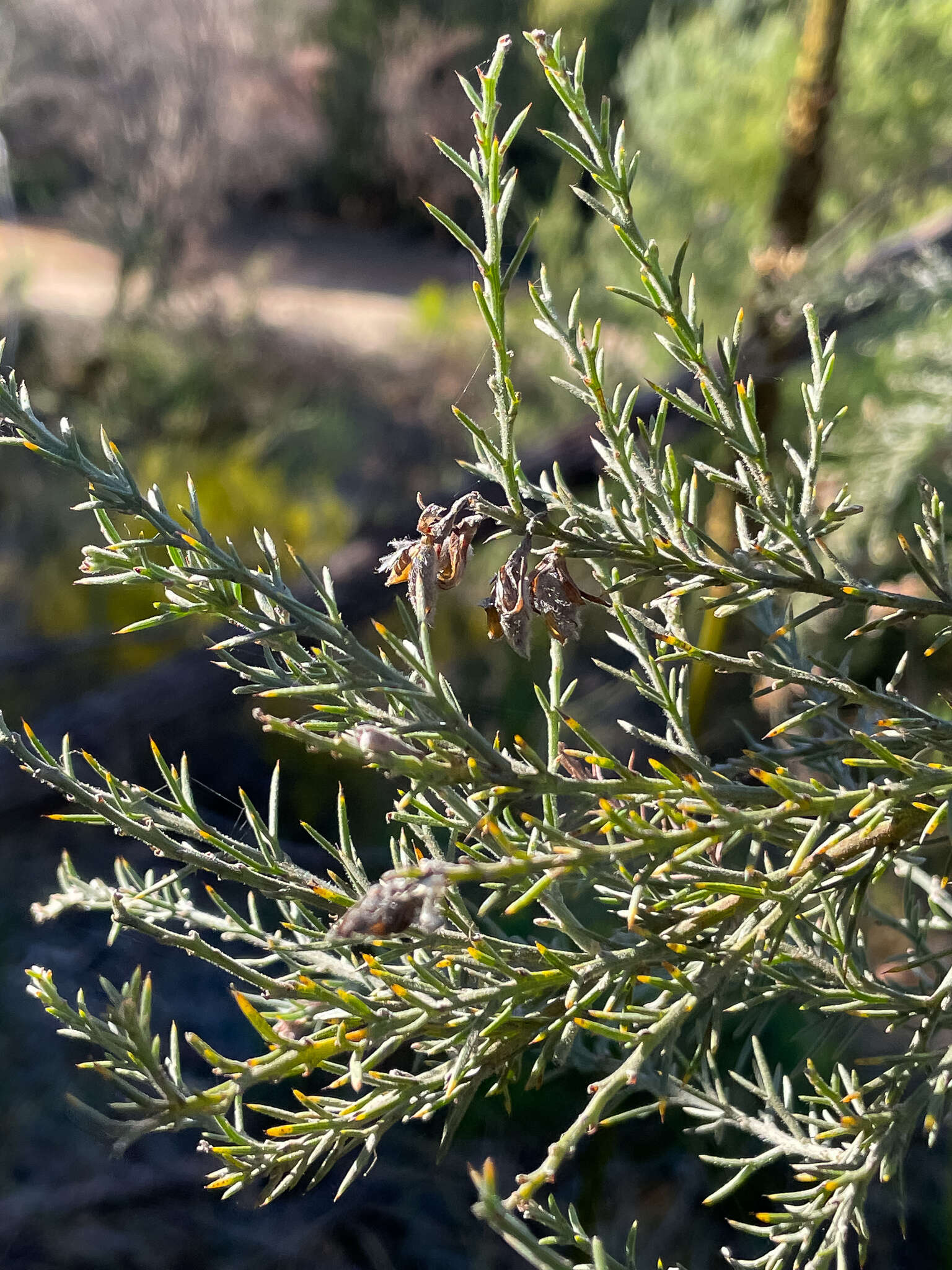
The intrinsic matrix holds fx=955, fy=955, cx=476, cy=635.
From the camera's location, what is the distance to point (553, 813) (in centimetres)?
33

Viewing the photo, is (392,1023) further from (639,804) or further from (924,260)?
(924,260)

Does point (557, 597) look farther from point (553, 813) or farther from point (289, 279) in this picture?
point (289, 279)

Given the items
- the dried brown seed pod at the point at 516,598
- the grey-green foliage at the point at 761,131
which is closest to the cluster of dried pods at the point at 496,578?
the dried brown seed pod at the point at 516,598

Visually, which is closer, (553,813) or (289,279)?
(553,813)

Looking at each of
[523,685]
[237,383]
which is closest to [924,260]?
[523,685]

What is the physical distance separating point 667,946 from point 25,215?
6.00 m

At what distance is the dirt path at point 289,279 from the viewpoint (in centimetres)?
436

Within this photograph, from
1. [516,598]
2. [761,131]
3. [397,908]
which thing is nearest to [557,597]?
[516,598]

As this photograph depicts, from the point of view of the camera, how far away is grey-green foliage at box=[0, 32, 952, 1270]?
30 cm

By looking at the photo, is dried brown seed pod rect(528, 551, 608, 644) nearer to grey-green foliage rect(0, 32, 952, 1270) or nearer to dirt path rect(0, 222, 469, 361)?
grey-green foliage rect(0, 32, 952, 1270)

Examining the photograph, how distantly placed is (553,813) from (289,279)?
5.99m

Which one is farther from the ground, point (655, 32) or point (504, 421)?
point (655, 32)

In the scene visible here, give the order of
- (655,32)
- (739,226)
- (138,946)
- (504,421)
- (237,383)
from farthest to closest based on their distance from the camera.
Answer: (237,383), (655,32), (739,226), (138,946), (504,421)

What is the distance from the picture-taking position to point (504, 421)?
0.28m
